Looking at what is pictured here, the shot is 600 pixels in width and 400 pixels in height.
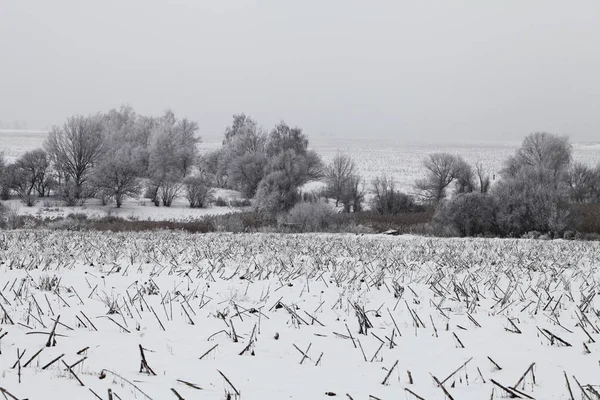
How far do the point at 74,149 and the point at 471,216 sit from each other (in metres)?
49.0

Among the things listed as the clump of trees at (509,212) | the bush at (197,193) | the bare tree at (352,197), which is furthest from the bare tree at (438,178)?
the bush at (197,193)

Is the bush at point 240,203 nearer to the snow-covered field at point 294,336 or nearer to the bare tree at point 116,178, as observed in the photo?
the bare tree at point 116,178

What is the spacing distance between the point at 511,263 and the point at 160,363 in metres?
7.85

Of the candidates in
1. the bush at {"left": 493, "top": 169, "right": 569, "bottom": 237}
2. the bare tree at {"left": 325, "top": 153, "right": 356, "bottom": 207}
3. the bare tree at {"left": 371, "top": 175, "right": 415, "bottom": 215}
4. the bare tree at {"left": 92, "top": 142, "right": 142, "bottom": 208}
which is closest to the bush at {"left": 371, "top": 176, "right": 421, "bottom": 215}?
the bare tree at {"left": 371, "top": 175, "right": 415, "bottom": 215}

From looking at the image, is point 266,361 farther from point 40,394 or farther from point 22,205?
point 22,205

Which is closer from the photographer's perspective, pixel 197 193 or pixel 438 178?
pixel 197 193

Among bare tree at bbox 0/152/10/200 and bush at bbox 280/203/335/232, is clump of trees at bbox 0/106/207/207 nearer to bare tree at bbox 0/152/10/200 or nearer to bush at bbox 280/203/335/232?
bare tree at bbox 0/152/10/200

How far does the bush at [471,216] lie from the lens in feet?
102

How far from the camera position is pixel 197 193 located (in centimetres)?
5697

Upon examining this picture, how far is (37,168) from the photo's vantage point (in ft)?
189

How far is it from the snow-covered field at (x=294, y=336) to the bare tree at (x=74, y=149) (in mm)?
56546

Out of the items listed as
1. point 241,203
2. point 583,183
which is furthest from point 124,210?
point 583,183

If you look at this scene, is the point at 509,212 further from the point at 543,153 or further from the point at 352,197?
the point at 543,153

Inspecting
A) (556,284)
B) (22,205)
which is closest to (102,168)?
(22,205)
